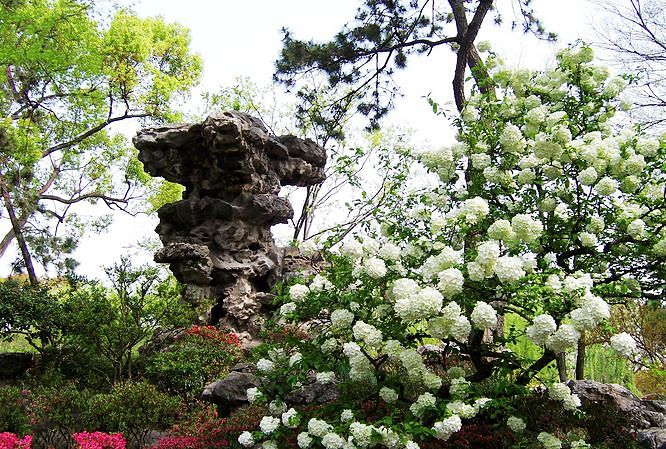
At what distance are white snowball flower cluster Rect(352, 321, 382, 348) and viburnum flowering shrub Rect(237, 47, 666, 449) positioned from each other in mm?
11

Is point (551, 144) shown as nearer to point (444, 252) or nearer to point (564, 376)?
point (444, 252)

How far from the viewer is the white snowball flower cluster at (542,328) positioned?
10.9ft

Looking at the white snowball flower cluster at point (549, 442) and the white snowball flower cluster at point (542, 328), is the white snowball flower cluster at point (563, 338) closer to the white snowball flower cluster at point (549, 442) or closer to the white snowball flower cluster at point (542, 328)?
the white snowball flower cluster at point (542, 328)

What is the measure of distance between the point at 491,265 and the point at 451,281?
29 centimetres

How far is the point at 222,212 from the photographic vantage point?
35.7ft

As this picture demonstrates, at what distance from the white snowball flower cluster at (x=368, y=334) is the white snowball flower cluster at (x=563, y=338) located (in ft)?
3.78

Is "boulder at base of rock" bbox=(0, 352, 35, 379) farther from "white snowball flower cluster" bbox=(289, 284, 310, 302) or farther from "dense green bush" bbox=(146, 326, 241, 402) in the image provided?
"white snowball flower cluster" bbox=(289, 284, 310, 302)

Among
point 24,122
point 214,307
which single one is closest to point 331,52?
point 214,307

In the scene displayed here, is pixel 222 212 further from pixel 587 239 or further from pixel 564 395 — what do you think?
pixel 564 395

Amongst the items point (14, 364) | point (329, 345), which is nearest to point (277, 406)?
point (329, 345)

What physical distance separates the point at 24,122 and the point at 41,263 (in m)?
3.44

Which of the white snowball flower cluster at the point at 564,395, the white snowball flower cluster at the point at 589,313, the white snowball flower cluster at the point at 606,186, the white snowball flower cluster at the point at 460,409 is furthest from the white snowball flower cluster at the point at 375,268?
the white snowball flower cluster at the point at 606,186

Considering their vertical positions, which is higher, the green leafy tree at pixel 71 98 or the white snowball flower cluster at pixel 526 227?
the green leafy tree at pixel 71 98

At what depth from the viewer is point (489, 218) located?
441cm
